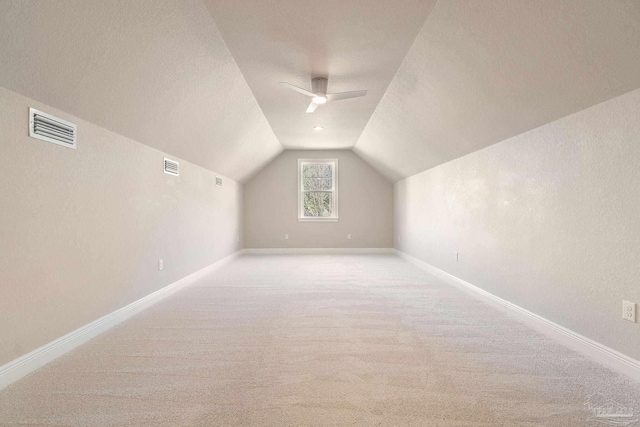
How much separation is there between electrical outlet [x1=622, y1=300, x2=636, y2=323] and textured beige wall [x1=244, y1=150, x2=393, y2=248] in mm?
5964

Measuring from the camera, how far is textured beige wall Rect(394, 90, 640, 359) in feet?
6.55

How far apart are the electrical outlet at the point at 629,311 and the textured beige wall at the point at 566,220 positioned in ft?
0.10

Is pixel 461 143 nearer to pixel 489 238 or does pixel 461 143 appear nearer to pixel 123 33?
pixel 489 238

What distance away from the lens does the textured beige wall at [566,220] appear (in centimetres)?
200

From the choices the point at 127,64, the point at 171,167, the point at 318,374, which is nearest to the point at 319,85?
the point at 127,64

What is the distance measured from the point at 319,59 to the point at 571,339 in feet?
10.0

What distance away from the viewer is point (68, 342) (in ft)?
7.61

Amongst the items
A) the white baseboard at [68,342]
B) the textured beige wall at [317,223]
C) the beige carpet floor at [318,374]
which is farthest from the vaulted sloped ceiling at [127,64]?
the textured beige wall at [317,223]

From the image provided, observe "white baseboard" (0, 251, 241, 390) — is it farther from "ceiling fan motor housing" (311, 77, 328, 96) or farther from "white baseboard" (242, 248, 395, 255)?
"white baseboard" (242, 248, 395, 255)

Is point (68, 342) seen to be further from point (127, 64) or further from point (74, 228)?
point (127, 64)

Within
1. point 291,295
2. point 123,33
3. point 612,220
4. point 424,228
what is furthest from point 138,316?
point 424,228

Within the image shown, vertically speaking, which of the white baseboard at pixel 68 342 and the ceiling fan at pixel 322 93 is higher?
the ceiling fan at pixel 322 93

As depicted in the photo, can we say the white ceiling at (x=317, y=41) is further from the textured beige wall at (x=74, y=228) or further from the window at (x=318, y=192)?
the window at (x=318, y=192)

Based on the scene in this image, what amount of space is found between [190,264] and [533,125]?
440 cm
